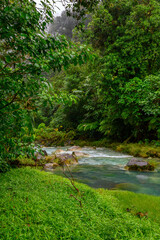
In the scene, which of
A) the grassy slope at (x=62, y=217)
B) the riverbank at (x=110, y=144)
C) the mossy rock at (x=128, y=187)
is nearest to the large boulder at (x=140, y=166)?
the mossy rock at (x=128, y=187)

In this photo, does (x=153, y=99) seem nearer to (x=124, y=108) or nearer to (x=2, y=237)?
(x=124, y=108)

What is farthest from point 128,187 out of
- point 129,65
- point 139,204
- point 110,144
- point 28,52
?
point 110,144

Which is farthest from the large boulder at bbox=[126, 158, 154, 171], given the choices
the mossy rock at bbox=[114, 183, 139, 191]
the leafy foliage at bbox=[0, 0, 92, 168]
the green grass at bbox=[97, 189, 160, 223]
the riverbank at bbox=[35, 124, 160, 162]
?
the leafy foliage at bbox=[0, 0, 92, 168]

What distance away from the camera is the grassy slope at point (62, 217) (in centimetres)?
195

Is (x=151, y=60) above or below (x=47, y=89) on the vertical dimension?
above

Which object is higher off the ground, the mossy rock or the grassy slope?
the grassy slope

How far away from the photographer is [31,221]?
A: 210cm

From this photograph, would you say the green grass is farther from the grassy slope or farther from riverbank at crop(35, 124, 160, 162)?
riverbank at crop(35, 124, 160, 162)

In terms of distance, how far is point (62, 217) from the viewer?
226 centimetres

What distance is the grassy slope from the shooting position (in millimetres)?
1948

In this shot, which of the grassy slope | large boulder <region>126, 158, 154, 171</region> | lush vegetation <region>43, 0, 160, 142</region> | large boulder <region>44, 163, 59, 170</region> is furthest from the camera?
lush vegetation <region>43, 0, 160, 142</region>

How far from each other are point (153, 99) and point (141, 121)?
2.56 m

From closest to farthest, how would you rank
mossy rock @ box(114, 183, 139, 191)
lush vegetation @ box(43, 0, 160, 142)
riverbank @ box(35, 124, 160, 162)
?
mossy rock @ box(114, 183, 139, 191), riverbank @ box(35, 124, 160, 162), lush vegetation @ box(43, 0, 160, 142)

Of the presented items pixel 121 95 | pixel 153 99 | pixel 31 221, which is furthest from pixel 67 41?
pixel 121 95
